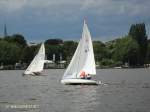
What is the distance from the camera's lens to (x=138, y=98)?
62438 mm

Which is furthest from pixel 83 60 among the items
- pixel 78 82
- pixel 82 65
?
pixel 78 82

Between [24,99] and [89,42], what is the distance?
25585 mm

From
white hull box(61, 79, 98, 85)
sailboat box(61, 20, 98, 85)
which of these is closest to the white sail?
sailboat box(61, 20, 98, 85)

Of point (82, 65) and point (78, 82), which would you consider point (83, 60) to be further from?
point (78, 82)

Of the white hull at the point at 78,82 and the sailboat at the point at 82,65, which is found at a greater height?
the sailboat at the point at 82,65

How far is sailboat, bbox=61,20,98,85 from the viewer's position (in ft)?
274

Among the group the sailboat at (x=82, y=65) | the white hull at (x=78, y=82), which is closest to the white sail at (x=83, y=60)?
the sailboat at (x=82, y=65)

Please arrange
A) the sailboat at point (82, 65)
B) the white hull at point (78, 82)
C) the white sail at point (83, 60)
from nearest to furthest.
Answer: the white hull at point (78, 82)
the sailboat at point (82, 65)
the white sail at point (83, 60)

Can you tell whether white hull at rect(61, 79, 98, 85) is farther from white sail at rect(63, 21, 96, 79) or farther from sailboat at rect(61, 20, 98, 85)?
white sail at rect(63, 21, 96, 79)

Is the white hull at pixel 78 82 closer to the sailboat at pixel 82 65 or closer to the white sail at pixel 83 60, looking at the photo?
the sailboat at pixel 82 65

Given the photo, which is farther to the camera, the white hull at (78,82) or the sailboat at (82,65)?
the sailboat at (82,65)

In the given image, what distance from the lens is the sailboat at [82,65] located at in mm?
83562

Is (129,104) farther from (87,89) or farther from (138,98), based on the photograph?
(87,89)

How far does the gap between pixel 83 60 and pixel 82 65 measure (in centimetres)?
102
